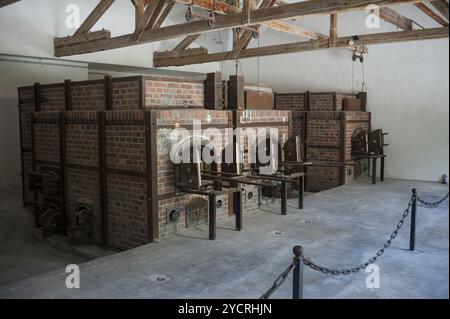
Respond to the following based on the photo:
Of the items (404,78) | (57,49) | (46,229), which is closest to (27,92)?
(57,49)

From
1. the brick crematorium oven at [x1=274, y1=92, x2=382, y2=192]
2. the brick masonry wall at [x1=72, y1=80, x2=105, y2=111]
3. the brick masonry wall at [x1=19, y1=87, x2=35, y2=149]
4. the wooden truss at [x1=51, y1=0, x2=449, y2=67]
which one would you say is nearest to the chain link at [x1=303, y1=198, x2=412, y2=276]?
the wooden truss at [x1=51, y1=0, x2=449, y2=67]

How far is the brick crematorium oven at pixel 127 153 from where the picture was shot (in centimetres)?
510

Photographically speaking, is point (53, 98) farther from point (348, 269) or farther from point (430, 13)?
point (430, 13)

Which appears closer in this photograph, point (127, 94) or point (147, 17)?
point (127, 94)

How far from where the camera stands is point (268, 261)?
425 centimetres

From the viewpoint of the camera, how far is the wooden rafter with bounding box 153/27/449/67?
675 centimetres

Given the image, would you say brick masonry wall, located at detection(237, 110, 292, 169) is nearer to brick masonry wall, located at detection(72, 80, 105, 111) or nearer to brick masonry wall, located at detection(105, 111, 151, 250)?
brick masonry wall, located at detection(105, 111, 151, 250)

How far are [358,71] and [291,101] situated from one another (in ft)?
5.64

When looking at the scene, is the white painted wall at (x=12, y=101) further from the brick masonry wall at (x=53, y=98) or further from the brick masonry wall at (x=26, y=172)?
the brick masonry wall at (x=53, y=98)

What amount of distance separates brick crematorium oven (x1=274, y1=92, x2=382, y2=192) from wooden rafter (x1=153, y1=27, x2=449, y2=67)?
1821 mm

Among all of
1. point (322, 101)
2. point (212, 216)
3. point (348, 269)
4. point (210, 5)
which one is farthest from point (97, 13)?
point (348, 269)

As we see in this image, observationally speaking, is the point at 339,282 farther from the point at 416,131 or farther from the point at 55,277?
the point at 416,131

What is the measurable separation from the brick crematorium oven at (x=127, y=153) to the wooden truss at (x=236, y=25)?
881mm

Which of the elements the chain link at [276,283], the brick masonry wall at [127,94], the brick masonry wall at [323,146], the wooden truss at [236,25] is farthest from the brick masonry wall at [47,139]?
the brick masonry wall at [323,146]
